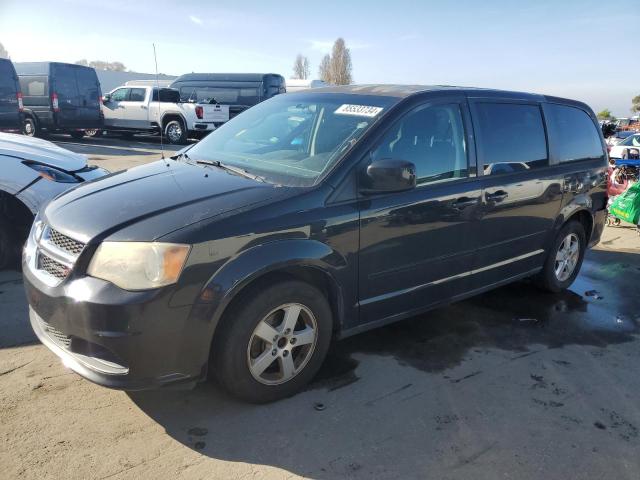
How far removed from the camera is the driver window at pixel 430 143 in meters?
3.32

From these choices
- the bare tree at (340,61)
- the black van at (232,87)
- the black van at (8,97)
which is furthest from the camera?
the bare tree at (340,61)

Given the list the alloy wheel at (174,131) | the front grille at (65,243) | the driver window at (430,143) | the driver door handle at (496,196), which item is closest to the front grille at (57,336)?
the front grille at (65,243)

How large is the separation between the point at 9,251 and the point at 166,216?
308cm

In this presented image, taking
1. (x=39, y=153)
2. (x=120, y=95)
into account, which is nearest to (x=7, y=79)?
(x=120, y=95)

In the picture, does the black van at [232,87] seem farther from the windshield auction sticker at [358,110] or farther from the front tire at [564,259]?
the windshield auction sticker at [358,110]

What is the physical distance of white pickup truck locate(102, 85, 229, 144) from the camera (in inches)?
688

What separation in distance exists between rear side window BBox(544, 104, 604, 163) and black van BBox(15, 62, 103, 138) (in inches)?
597

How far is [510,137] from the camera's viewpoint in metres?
4.09

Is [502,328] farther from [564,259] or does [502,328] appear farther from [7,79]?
[7,79]

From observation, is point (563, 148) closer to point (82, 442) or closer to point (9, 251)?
point (82, 442)

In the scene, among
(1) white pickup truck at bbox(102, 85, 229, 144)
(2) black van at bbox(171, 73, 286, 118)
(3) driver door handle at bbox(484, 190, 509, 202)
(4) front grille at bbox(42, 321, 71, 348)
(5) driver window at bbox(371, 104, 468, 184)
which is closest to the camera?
(4) front grille at bbox(42, 321, 71, 348)

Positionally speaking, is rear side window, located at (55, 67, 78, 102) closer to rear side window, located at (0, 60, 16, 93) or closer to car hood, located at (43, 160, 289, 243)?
rear side window, located at (0, 60, 16, 93)

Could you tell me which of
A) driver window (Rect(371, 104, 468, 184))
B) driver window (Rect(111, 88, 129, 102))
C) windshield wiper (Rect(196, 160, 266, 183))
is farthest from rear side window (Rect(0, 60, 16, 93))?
driver window (Rect(371, 104, 468, 184))

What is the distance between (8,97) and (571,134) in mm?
11995
